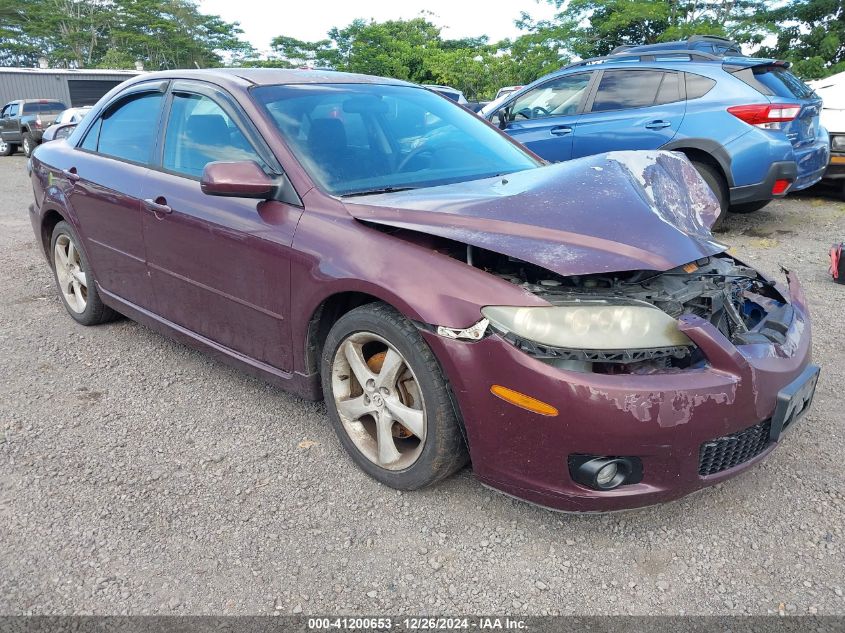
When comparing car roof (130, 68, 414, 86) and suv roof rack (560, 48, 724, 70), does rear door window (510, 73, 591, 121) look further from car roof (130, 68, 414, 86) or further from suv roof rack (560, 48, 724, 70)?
car roof (130, 68, 414, 86)

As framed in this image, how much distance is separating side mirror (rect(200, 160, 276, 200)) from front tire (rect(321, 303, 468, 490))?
25.0 inches

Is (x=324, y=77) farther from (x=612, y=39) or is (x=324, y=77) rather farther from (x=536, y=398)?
(x=612, y=39)

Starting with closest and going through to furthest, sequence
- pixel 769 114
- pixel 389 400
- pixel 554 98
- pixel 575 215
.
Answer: pixel 575 215 → pixel 389 400 → pixel 769 114 → pixel 554 98

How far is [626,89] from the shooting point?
22.7 feet

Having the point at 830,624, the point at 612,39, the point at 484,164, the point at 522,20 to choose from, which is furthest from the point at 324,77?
the point at 522,20

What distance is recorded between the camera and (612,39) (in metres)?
24.7

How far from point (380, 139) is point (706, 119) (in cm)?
451

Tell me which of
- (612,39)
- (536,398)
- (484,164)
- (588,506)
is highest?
(612,39)

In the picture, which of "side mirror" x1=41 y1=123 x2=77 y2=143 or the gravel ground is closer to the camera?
the gravel ground

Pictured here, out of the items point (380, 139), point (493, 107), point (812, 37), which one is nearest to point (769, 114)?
point (493, 107)

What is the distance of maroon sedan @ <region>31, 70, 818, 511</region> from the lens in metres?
2.03

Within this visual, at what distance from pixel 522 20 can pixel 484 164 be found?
90.6 ft

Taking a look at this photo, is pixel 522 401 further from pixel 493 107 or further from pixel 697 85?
pixel 493 107

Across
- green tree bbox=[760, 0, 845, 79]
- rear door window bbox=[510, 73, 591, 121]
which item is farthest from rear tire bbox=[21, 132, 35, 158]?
green tree bbox=[760, 0, 845, 79]
